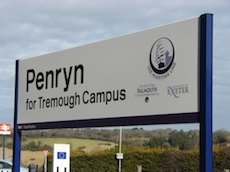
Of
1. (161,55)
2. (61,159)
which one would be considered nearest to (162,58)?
(161,55)

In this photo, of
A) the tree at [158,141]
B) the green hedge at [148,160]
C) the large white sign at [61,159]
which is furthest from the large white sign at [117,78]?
the tree at [158,141]

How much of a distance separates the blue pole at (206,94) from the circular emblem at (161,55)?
0.71 metres

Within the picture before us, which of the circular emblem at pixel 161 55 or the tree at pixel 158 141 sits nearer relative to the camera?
the circular emblem at pixel 161 55

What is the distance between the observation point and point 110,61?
10992 mm

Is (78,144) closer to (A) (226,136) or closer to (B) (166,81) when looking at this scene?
(A) (226,136)

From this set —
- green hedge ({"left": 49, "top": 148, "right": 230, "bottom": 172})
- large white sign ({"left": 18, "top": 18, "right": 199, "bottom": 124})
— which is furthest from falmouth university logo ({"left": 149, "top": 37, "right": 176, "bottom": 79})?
green hedge ({"left": 49, "top": 148, "right": 230, "bottom": 172})

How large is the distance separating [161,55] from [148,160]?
36007mm

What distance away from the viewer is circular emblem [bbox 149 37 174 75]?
31.6 ft

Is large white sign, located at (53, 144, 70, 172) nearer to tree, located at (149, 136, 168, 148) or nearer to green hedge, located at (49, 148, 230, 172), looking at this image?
green hedge, located at (49, 148, 230, 172)

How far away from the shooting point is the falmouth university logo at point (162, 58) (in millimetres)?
9625

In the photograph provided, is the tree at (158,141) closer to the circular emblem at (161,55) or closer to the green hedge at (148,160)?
the green hedge at (148,160)

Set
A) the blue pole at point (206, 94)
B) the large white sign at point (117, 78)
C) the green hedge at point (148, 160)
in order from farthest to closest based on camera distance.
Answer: the green hedge at point (148, 160) < the large white sign at point (117, 78) < the blue pole at point (206, 94)

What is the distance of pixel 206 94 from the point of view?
8922 mm

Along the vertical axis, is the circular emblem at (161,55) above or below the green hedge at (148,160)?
above
